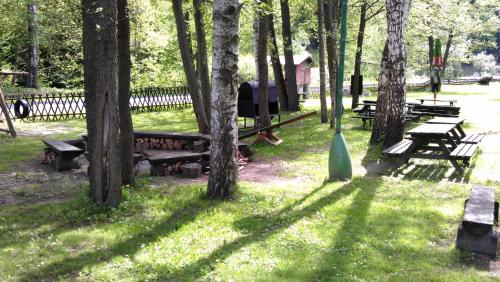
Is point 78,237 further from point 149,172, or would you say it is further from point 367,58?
point 367,58

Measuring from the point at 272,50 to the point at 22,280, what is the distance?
1684cm

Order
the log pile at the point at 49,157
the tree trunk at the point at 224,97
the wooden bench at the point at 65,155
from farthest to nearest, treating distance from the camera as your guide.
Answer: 1. the log pile at the point at 49,157
2. the wooden bench at the point at 65,155
3. the tree trunk at the point at 224,97

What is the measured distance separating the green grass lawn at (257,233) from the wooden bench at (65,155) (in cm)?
220

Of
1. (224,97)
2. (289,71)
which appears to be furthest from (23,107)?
(224,97)

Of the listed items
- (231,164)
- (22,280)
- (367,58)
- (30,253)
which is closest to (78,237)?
(30,253)

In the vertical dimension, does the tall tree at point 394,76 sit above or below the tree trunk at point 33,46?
below

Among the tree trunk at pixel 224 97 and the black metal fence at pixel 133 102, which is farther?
the black metal fence at pixel 133 102

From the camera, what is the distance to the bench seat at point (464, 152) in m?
8.88

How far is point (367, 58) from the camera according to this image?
50906mm

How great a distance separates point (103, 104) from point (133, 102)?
18390 millimetres

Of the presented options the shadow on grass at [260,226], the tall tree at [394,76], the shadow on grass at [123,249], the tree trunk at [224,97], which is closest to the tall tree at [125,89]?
the tree trunk at [224,97]

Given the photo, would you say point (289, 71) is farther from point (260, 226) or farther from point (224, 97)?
point (260, 226)

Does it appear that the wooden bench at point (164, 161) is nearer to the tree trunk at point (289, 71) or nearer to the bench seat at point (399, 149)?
the bench seat at point (399, 149)

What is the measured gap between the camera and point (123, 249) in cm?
566
